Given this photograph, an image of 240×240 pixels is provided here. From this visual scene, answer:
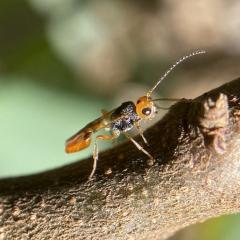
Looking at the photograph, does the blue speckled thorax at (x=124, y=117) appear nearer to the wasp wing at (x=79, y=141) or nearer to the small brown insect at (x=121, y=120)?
the small brown insect at (x=121, y=120)

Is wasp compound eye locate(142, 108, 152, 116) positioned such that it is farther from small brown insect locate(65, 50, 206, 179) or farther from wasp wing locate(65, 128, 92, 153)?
wasp wing locate(65, 128, 92, 153)

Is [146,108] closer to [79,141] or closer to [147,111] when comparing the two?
[147,111]

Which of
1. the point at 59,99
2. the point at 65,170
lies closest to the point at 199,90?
the point at 59,99

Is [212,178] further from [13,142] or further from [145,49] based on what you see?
[145,49]

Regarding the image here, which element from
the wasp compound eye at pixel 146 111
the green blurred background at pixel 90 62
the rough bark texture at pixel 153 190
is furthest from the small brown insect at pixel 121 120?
the green blurred background at pixel 90 62

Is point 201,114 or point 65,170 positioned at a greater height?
point 65,170

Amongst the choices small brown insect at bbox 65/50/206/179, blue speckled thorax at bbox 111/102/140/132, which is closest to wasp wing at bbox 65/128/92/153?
small brown insect at bbox 65/50/206/179

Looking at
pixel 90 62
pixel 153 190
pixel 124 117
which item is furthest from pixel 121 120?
pixel 90 62
